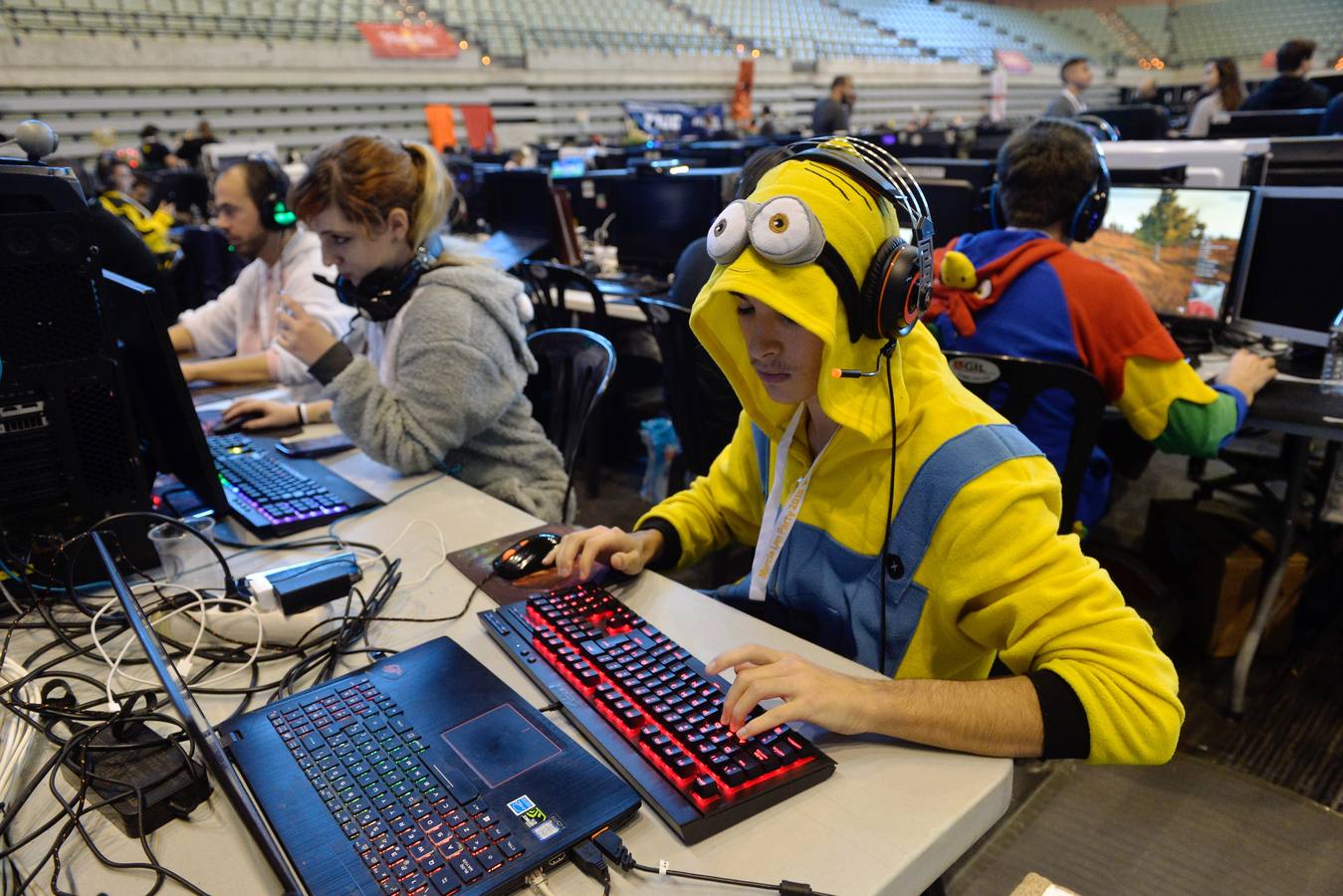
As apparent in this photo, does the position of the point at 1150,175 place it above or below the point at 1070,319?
above

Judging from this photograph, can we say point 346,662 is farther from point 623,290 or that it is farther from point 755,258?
point 623,290

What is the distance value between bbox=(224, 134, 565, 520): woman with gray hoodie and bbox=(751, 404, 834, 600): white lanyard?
2.30 ft

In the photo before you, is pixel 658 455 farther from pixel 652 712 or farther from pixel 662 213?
pixel 652 712

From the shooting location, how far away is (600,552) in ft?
4.06

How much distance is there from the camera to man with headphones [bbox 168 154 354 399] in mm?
2482

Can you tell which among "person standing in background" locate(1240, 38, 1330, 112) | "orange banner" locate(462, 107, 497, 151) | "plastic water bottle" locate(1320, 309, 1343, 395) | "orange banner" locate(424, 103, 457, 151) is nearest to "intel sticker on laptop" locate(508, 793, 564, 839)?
"plastic water bottle" locate(1320, 309, 1343, 395)

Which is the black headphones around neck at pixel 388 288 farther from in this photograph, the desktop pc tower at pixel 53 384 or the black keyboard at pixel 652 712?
the black keyboard at pixel 652 712

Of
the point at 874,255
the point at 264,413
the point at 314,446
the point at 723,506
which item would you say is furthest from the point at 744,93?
the point at 874,255

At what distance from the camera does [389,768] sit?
33.1 inches

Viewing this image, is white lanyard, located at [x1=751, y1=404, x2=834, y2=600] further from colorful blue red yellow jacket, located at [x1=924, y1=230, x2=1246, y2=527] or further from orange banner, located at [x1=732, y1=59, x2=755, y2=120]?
orange banner, located at [x1=732, y1=59, x2=755, y2=120]

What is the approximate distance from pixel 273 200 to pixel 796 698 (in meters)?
2.34

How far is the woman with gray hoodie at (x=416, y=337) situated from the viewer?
1.67 m

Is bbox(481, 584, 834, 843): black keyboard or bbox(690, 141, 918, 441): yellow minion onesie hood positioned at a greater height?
bbox(690, 141, 918, 441): yellow minion onesie hood

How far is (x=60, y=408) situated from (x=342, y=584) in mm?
490
